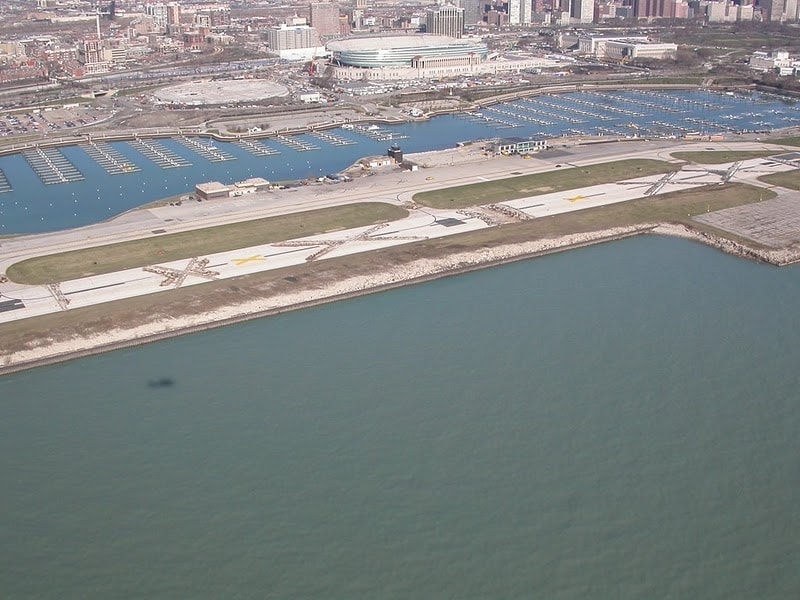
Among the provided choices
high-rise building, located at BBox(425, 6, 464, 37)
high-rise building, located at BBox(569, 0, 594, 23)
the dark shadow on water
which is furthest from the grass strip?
high-rise building, located at BBox(569, 0, 594, 23)

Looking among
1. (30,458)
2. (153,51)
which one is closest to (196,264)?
(30,458)

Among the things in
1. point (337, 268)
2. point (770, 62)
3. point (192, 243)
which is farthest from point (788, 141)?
point (770, 62)

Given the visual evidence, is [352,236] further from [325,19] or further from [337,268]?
[325,19]

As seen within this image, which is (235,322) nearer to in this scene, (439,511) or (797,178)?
(439,511)

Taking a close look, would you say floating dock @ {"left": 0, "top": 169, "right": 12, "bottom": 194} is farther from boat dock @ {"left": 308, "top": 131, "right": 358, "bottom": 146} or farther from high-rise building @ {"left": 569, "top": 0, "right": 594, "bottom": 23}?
high-rise building @ {"left": 569, "top": 0, "right": 594, "bottom": 23}

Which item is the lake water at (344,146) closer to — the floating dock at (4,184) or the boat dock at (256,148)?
the floating dock at (4,184)

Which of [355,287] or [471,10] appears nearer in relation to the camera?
[355,287]
